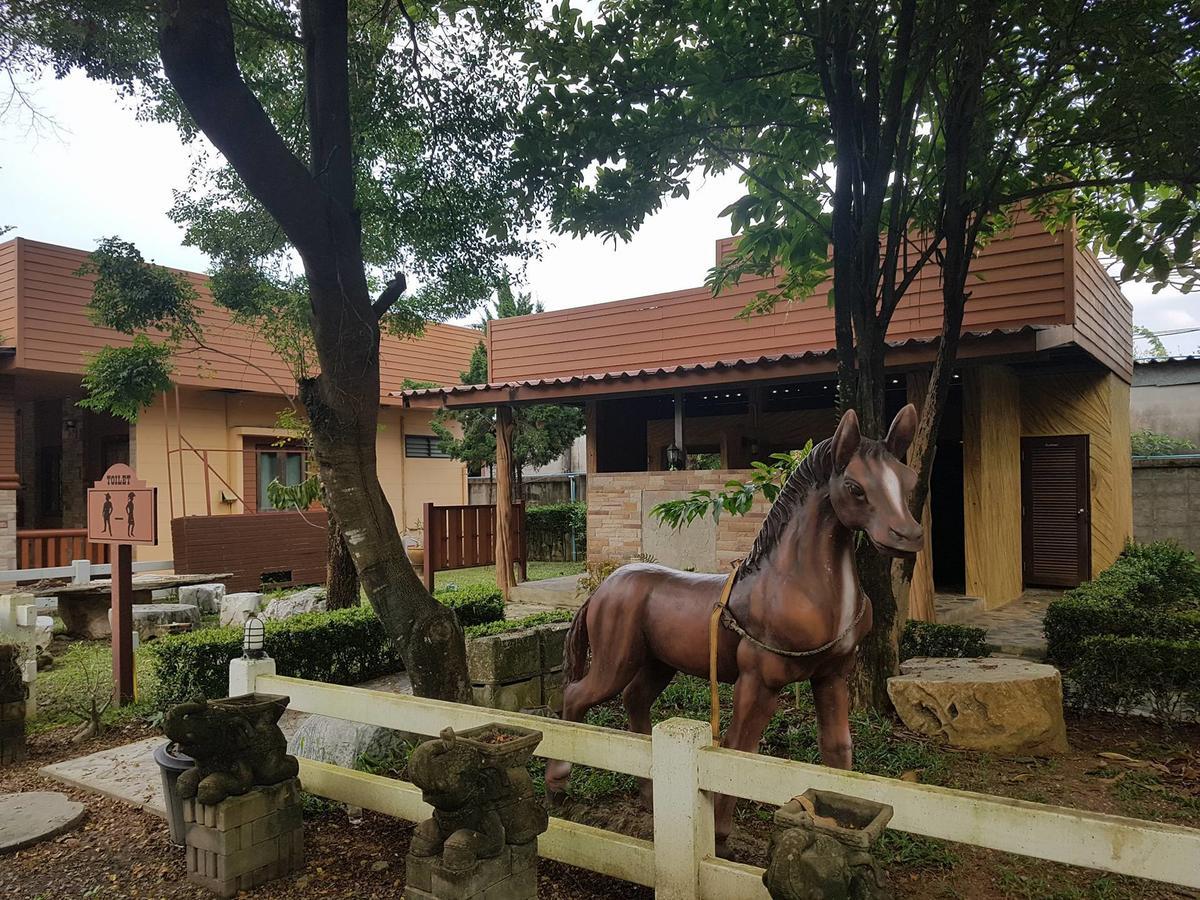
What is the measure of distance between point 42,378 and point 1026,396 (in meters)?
17.0

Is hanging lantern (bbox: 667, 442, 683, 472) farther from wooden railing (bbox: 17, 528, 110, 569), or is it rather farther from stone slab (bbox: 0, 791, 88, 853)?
wooden railing (bbox: 17, 528, 110, 569)

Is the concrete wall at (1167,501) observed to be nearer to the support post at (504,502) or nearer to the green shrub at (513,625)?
the support post at (504,502)

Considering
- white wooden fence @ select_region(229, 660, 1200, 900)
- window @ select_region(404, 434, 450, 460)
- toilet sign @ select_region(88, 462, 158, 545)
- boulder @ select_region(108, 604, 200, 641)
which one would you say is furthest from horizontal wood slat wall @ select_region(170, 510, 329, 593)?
white wooden fence @ select_region(229, 660, 1200, 900)

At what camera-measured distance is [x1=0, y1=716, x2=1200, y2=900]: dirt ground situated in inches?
133

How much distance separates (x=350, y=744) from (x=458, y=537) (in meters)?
5.98

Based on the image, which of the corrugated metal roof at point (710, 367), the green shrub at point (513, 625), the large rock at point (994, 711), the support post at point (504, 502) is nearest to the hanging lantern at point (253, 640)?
the green shrub at point (513, 625)

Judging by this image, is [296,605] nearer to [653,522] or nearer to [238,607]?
[238,607]

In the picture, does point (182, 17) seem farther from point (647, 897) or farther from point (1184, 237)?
point (1184, 237)

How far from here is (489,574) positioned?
1642cm

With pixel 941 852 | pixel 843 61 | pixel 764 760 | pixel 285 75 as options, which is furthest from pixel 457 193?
pixel 941 852

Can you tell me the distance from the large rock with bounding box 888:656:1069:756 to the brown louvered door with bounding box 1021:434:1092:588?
6.90m

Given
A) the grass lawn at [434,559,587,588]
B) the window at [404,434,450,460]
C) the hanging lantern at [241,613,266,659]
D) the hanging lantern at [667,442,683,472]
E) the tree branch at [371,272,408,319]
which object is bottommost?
the grass lawn at [434,559,587,588]

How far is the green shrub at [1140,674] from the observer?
206 inches

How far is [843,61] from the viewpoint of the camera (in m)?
5.10
